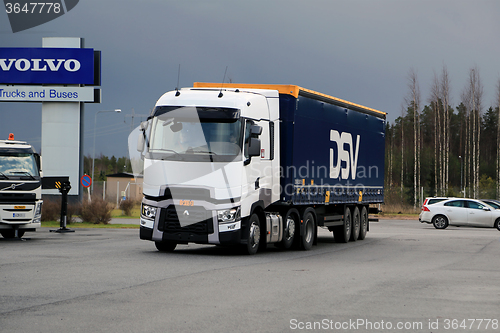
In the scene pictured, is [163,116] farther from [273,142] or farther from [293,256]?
[293,256]

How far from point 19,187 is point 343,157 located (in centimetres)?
984

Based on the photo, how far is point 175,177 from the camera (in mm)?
14195

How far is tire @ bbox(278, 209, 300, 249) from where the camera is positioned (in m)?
16.4

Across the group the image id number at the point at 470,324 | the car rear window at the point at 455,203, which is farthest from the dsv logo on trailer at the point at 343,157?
the car rear window at the point at 455,203

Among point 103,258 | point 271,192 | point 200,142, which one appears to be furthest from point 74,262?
point 271,192

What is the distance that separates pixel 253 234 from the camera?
15031 mm

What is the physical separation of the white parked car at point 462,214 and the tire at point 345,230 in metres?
13.1

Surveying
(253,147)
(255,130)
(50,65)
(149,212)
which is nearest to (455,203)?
(255,130)

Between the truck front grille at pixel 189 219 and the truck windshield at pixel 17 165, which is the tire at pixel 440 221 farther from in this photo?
the truck front grille at pixel 189 219

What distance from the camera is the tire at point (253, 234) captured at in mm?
14759

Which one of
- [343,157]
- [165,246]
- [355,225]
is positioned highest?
[343,157]

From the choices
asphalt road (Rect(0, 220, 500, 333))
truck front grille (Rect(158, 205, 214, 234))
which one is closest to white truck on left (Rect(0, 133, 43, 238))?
asphalt road (Rect(0, 220, 500, 333))

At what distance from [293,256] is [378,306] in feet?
23.5

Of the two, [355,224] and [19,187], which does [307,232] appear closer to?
[355,224]
